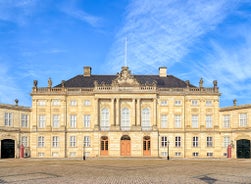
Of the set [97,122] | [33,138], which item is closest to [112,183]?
[97,122]

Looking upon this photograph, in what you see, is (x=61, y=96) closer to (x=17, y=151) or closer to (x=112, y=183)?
(x=17, y=151)

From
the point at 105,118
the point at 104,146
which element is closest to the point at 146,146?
the point at 104,146

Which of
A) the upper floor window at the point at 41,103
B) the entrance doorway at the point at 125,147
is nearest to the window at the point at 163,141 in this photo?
the entrance doorway at the point at 125,147

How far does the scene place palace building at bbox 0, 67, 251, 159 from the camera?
2334 inches

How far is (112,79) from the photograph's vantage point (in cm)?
6612

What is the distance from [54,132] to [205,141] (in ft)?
88.9

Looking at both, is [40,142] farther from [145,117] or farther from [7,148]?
[145,117]

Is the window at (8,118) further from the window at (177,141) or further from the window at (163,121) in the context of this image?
the window at (177,141)

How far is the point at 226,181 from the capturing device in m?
23.1

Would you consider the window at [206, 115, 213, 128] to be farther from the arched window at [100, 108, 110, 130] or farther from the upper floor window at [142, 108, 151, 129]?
the arched window at [100, 108, 110, 130]

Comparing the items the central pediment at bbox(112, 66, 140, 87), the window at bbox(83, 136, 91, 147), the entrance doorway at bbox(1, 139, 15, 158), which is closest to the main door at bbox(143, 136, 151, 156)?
the central pediment at bbox(112, 66, 140, 87)

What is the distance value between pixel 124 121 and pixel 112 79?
384 inches

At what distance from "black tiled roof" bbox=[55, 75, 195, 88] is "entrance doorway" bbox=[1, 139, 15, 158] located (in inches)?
553

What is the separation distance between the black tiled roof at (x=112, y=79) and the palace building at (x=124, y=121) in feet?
A: 8.41
